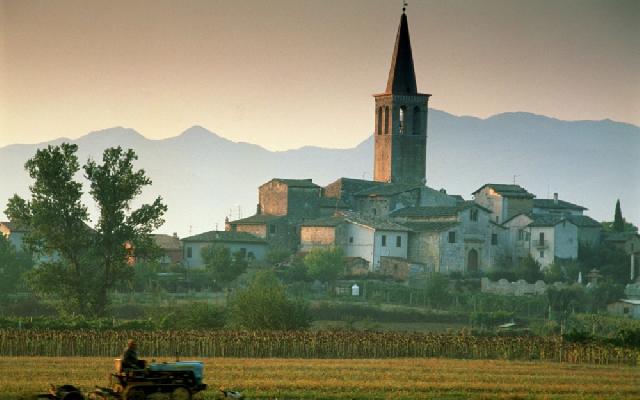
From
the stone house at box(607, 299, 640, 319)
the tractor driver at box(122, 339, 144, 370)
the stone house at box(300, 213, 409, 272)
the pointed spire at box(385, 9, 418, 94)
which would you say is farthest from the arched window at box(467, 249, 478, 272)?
the tractor driver at box(122, 339, 144, 370)

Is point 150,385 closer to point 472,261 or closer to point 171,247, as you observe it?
point 472,261

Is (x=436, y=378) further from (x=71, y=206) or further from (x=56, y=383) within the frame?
(x=71, y=206)

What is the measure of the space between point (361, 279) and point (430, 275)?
4.32 m

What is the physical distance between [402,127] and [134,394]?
88207mm

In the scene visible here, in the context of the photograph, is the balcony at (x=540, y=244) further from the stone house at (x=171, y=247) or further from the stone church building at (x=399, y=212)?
the stone house at (x=171, y=247)

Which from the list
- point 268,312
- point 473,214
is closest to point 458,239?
point 473,214

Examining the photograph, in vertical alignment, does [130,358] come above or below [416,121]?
below

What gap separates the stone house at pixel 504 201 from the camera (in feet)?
355

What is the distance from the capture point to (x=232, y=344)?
2165 inches

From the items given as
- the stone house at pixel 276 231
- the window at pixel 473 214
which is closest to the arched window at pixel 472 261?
the window at pixel 473 214

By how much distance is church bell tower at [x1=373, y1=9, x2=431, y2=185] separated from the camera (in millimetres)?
120500

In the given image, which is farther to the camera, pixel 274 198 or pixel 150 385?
pixel 274 198

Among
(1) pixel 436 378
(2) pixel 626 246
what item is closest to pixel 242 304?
(1) pixel 436 378

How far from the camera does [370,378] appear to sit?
43.2 m
